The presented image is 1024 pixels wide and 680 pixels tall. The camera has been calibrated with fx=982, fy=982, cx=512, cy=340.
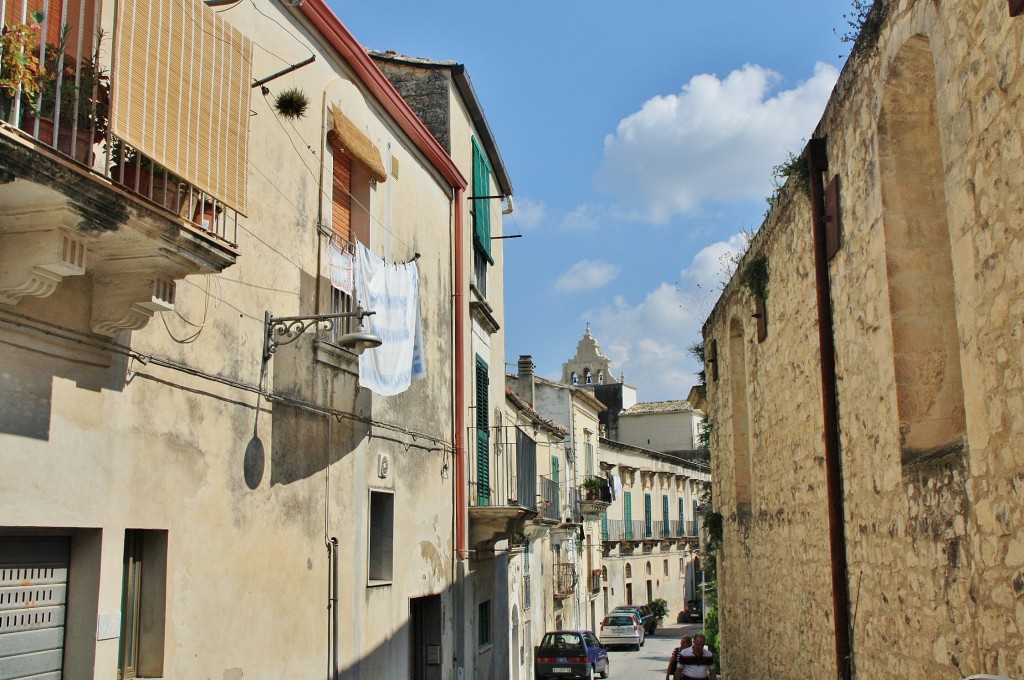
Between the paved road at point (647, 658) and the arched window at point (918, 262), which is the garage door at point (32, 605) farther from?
the paved road at point (647, 658)

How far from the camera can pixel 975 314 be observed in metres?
5.09

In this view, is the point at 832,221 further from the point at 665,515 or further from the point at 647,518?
the point at 665,515

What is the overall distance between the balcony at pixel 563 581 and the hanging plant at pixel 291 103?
24206mm

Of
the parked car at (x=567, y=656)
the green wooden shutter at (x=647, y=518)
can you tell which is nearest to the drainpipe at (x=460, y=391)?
the parked car at (x=567, y=656)

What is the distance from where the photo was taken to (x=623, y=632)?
3516 cm

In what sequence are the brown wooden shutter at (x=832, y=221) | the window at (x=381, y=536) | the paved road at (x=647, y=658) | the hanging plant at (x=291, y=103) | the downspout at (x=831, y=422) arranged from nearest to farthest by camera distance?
the brown wooden shutter at (x=832, y=221), the downspout at (x=831, y=422), the hanging plant at (x=291, y=103), the window at (x=381, y=536), the paved road at (x=647, y=658)

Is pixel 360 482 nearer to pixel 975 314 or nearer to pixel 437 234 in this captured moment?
pixel 437 234

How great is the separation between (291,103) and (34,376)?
12.0ft

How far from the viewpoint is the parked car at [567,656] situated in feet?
76.1

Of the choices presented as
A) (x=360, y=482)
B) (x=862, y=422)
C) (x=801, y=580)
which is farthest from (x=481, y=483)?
(x=862, y=422)

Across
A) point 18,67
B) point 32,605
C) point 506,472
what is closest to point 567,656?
point 506,472

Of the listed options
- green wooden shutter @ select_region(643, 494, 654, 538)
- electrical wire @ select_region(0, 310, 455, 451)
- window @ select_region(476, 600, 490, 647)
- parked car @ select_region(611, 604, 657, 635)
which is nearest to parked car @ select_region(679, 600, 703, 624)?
green wooden shutter @ select_region(643, 494, 654, 538)

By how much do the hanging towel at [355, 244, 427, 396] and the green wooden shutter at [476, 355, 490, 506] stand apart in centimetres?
409

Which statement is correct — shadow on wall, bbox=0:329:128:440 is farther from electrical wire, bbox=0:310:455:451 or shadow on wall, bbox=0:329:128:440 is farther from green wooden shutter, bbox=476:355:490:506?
green wooden shutter, bbox=476:355:490:506
